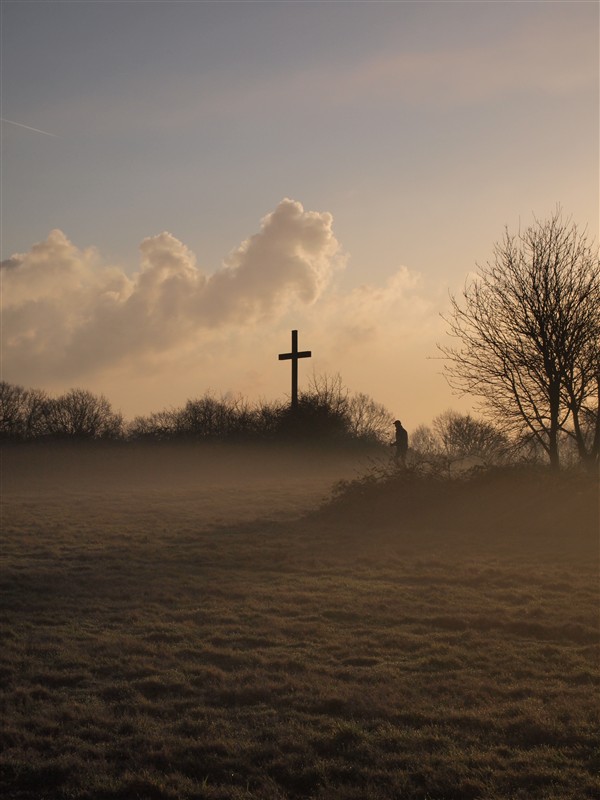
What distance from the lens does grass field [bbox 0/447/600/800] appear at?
17.6 feet

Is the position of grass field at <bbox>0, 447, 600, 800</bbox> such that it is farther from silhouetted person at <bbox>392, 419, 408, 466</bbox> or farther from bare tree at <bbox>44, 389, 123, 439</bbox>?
bare tree at <bbox>44, 389, 123, 439</bbox>

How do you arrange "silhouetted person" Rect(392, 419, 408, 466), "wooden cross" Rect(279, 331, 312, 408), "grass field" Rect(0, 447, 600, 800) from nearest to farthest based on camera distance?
"grass field" Rect(0, 447, 600, 800) < "silhouetted person" Rect(392, 419, 408, 466) < "wooden cross" Rect(279, 331, 312, 408)

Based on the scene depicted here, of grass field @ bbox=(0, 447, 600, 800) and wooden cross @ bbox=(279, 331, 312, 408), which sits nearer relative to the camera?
grass field @ bbox=(0, 447, 600, 800)

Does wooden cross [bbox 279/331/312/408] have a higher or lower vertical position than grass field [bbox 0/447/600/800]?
higher

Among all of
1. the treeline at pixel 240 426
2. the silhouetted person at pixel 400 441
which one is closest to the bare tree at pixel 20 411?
the treeline at pixel 240 426

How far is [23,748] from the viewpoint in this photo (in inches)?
230

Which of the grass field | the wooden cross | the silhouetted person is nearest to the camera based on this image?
the grass field

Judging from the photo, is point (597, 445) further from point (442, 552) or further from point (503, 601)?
point (503, 601)

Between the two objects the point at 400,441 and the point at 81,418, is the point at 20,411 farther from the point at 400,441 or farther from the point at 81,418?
the point at 400,441

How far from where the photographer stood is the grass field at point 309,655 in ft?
17.6

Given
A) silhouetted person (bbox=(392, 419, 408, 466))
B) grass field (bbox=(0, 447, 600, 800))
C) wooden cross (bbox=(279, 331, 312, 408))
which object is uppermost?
wooden cross (bbox=(279, 331, 312, 408))

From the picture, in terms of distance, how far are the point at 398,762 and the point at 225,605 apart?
5.47 meters

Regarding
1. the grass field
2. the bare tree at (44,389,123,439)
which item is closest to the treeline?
the bare tree at (44,389,123,439)

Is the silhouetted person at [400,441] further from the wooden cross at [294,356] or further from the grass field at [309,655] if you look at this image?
the wooden cross at [294,356]
